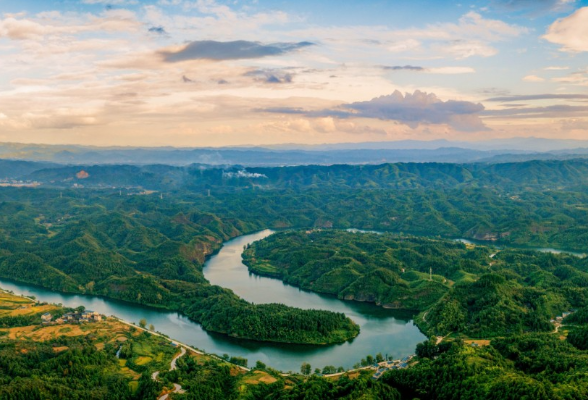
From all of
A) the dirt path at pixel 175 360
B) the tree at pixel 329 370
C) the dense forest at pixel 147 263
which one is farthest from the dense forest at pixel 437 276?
the dirt path at pixel 175 360

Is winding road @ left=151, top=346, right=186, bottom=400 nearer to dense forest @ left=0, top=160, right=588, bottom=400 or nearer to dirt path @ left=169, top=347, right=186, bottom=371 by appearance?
dirt path @ left=169, top=347, right=186, bottom=371

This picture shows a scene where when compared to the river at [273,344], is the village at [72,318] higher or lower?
higher

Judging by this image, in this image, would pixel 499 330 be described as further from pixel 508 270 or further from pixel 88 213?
pixel 88 213

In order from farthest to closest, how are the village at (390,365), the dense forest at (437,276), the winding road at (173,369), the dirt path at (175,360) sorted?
the dense forest at (437,276) < the dirt path at (175,360) < the village at (390,365) < the winding road at (173,369)

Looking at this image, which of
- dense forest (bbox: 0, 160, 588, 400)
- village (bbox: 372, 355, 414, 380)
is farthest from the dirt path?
village (bbox: 372, 355, 414, 380)

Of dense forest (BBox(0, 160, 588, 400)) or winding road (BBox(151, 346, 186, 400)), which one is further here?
winding road (BBox(151, 346, 186, 400))

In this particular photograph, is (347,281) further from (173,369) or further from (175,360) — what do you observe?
(173,369)

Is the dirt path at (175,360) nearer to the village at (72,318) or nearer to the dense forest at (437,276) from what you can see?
the village at (72,318)

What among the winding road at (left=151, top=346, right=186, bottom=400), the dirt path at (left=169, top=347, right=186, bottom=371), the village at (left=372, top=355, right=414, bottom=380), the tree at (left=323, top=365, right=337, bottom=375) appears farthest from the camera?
the tree at (left=323, top=365, right=337, bottom=375)
